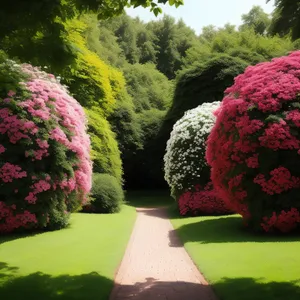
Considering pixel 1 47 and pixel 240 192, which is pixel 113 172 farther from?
pixel 1 47

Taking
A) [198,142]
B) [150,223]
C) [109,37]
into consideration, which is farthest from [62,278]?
[109,37]

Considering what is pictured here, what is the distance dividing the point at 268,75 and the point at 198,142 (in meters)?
7.66

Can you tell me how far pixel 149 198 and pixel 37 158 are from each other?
21.8 metres

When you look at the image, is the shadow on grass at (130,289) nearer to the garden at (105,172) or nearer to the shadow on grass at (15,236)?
the garden at (105,172)

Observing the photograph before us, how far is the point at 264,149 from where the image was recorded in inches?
526

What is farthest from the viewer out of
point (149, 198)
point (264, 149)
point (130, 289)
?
point (149, 198)

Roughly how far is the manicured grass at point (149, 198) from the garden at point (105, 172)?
5173 mm

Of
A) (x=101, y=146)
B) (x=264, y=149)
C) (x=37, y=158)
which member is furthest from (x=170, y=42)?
(x=264, y=149)

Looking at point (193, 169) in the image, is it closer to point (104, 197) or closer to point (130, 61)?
point (104, 197)

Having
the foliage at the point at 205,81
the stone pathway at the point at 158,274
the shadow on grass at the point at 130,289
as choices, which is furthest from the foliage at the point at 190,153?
the shadow on grass at the point at 130,289

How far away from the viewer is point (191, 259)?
→ 10.7 metres

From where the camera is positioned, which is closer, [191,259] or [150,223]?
[191,259]

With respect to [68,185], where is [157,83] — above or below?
above

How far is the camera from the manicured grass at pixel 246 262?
7.20 m
